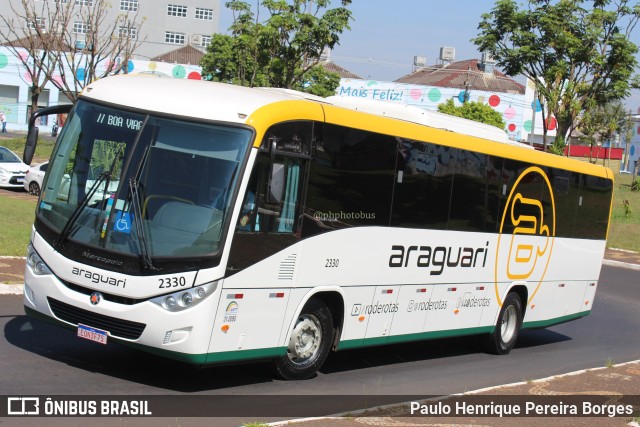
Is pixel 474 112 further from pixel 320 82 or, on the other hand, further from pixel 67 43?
pixel 67 43

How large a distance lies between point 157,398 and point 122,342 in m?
0.64

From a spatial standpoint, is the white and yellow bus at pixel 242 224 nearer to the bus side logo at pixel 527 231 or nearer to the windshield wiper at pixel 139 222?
the windshield wiper at pixel 139 222

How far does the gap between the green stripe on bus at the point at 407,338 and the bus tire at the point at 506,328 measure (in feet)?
1.15

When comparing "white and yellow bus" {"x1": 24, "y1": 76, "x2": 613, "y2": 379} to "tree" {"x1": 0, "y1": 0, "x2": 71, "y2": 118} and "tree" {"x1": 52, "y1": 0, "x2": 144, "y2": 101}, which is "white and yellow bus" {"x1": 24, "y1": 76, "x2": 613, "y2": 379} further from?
"tree" {"x1": 0, "y1": 0, "x2": 71, "y2": 118}

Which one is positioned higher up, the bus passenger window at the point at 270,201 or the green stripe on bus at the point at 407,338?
the bus passenger window at the point at 270,201

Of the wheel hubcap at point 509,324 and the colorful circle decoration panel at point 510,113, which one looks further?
the colorful circle decoration panel at point 510,113

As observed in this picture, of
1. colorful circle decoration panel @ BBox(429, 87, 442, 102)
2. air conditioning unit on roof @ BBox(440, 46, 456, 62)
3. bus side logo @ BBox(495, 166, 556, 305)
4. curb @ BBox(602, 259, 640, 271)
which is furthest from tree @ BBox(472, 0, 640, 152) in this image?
air conditioning unit on roof @ BBox(440, 46, 456, 62)

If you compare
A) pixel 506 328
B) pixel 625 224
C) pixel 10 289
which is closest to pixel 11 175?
pixel 10 289

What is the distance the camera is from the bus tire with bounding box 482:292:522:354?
1488 cm

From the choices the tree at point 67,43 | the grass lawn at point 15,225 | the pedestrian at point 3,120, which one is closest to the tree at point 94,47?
the tree at point 67,43

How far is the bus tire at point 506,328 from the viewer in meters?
14.9

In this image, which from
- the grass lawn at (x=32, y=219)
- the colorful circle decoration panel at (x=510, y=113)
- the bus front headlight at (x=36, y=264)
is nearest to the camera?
the bus front headlight at (x=36, y=264)

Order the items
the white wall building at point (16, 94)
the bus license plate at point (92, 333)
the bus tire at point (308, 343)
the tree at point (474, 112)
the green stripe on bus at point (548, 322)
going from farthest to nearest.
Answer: the white wall building at point (16, 94), the tree at point (474, 112), the green stripe on bus at point (548, 322), the bus tire at point (308, 343), the bus license plate at point (92, 333)

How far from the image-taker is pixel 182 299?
29.6 ft
